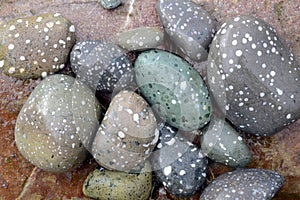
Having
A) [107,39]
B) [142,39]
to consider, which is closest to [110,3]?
[107,39]

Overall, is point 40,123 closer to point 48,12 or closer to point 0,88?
point 0,88

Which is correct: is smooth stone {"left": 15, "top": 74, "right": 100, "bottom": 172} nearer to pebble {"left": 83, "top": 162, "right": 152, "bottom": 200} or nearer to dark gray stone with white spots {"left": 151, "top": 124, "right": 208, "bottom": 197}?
pebble {"left": 83, "top": 162, "right": 152, "bottom": 200}

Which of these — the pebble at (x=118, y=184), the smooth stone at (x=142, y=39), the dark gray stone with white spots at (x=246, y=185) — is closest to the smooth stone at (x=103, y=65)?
the smooth stone at (x=142, y=39)

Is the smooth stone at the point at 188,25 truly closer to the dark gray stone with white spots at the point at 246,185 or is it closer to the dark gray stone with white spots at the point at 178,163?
the dark gray stone with white spots at the point at 178,163

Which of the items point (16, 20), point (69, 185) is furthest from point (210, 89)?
point (16, 20)

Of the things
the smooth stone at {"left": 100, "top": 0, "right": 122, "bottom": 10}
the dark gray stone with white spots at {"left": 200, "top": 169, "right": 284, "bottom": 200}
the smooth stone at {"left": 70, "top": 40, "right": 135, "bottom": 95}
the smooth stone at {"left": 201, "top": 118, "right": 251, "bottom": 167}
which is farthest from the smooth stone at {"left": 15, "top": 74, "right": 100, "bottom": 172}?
the dark gray stone with white spots at {"left": 200, "top": 169, "right": 284, "bottom": 200}

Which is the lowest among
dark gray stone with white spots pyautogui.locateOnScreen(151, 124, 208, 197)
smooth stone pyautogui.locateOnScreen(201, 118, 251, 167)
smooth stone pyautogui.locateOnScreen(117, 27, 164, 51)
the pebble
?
the pebble
